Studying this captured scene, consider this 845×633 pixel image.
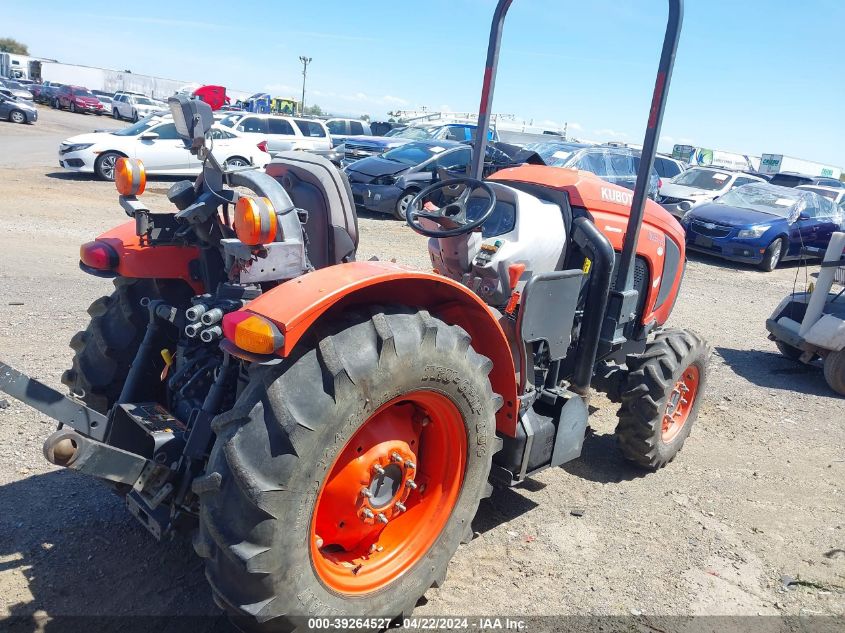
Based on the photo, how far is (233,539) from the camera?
200 cm

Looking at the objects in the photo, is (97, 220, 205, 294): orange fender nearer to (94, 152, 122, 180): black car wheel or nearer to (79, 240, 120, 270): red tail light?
(79, 240, 120, 270): red tail light

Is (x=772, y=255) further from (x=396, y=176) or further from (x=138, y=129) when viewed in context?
(x=138, y=129)

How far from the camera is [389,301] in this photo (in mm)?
2484

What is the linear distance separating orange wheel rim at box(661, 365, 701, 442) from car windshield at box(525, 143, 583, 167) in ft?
30.7

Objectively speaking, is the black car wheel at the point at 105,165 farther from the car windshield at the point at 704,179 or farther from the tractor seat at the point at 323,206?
the tractor seat at the point at 323,206

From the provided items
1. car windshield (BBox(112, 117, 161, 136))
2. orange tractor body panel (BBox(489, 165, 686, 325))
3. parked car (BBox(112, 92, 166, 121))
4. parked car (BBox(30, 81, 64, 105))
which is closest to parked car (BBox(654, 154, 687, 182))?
car windshield (BBox(112, 117, 161, 136))

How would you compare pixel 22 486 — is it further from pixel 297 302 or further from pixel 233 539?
pixel 297 302

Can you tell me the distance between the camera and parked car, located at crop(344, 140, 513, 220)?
13164 mm

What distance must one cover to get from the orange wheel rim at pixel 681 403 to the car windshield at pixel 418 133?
53.5ft

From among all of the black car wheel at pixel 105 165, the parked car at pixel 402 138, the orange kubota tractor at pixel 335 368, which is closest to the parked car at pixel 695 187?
the parked car at pixel 402 138

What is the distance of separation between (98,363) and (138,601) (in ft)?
3.84

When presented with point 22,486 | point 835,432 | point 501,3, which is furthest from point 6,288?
point 835,432

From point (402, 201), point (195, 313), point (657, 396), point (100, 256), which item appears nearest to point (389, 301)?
point (195, 313)

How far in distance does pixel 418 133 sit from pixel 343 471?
19.2 metres
